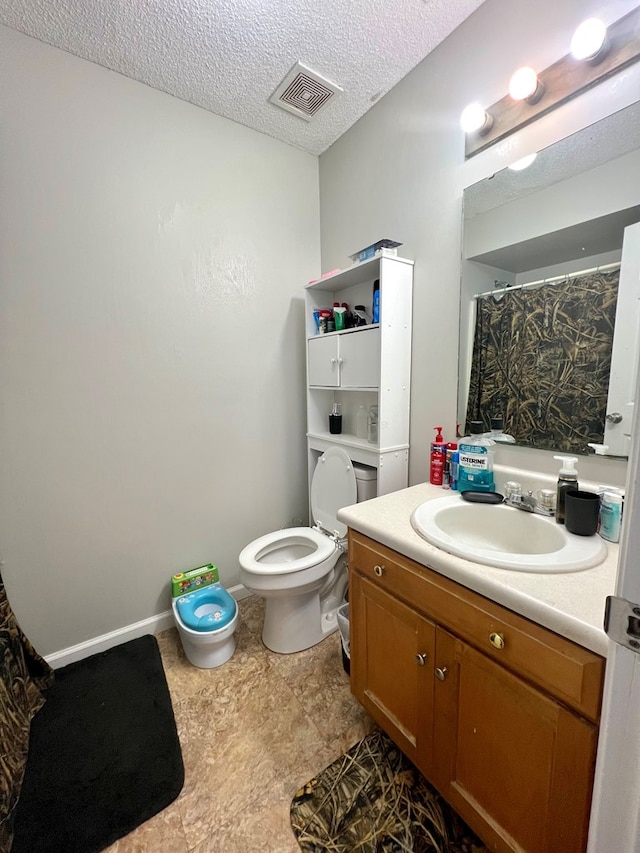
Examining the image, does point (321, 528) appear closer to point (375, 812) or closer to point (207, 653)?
point (207, 653)

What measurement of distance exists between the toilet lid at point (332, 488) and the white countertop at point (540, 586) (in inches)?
26.9

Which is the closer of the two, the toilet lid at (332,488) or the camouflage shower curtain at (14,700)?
the camouflage shower curtain at (14,700)

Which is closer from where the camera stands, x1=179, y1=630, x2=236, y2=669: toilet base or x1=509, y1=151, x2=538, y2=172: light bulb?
x1=509, y1=151, x2=538, y2=172: light bulb

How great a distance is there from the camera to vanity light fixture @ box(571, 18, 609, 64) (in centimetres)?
95

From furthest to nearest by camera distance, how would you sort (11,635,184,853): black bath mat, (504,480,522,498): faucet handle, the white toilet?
the white toilet
(504,480,522,498): faucet handle
(11,635,184,853): black bath mat

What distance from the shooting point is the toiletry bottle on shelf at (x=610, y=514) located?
88cm

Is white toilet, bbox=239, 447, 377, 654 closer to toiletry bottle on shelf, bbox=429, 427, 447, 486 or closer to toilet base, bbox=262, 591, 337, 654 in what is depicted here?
toilet base, bbox=262, 591, 337, 654

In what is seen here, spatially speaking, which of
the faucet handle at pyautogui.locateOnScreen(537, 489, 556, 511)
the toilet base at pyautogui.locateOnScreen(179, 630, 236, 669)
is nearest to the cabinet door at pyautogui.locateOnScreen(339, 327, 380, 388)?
the faucet handle at pyautogui.locateOnScreen(537, 489, 556, 511)

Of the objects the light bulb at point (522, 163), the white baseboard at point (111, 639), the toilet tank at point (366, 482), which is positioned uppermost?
the light bulb at point (522, 163)

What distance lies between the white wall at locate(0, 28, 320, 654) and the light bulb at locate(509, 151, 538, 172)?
1.17 m

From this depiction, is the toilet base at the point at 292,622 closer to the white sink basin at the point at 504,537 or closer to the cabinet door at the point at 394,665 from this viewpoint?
the cabinet door at the point at 394,665

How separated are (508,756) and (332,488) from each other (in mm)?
1199

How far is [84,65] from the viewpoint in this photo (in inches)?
55.3

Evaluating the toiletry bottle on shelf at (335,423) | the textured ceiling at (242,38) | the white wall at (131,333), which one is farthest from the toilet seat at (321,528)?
the textured ceiling at (242,38)
